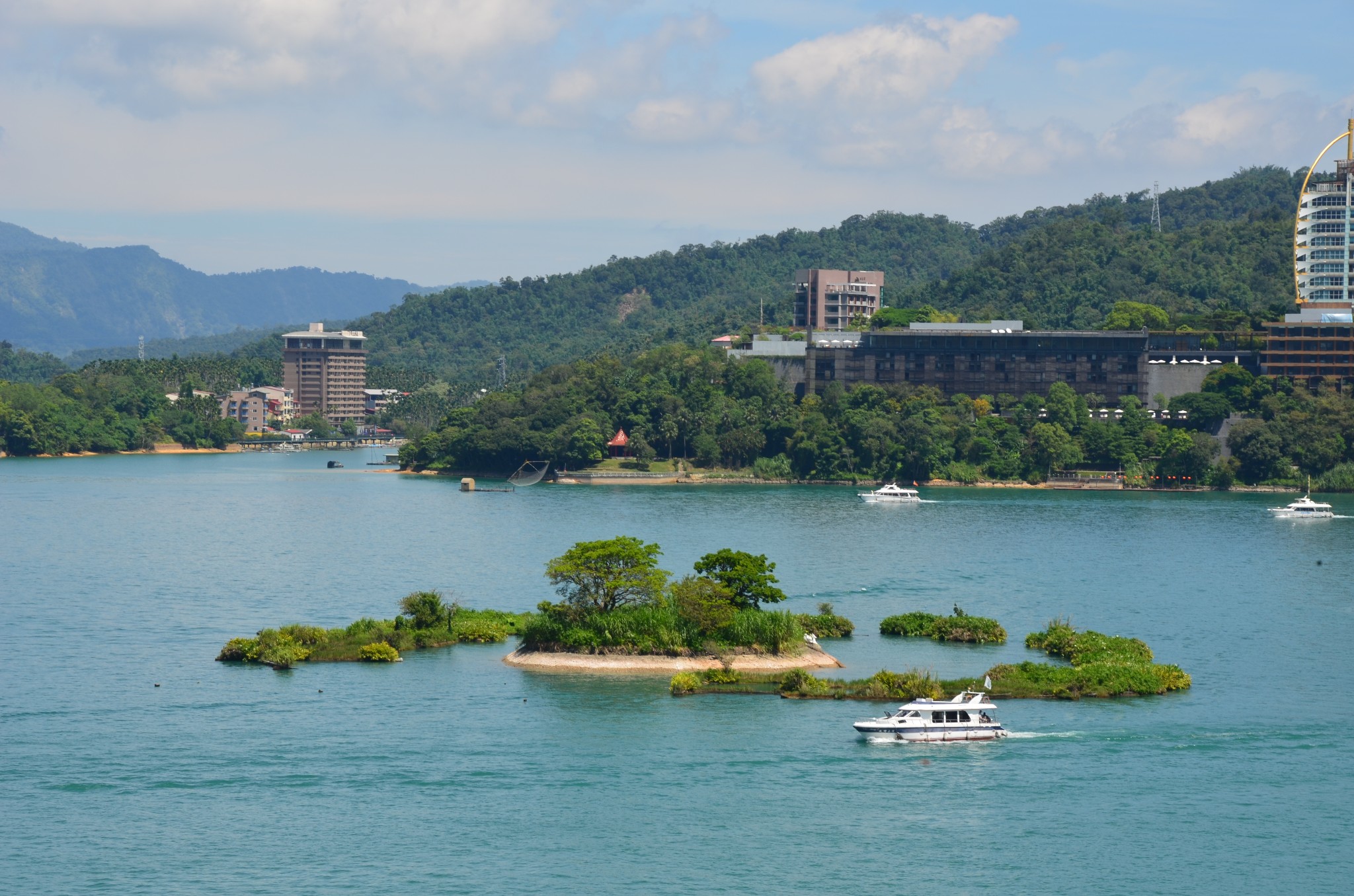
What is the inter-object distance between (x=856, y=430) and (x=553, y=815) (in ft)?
409

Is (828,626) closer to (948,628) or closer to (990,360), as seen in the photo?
(948,628)

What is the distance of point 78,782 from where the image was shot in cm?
4634

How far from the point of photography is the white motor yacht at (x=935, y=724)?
5062cm

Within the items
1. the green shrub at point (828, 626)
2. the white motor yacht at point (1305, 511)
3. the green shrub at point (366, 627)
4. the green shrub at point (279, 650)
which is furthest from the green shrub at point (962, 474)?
the green shrub at point (279, 650)

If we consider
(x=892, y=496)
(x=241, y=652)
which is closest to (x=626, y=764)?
(x=241, y=652)

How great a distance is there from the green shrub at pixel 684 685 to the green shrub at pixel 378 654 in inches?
465

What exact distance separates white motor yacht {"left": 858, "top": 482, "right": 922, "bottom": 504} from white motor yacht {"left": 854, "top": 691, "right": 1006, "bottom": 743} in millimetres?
91657

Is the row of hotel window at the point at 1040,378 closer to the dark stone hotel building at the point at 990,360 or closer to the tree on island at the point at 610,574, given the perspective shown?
the dark stone hotel building at the point at 990,360

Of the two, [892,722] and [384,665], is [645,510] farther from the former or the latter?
[892,722]

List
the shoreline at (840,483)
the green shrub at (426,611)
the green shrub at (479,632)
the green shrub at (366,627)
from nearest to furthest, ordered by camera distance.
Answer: the green shrub at (366,627)
the green shrub at (479,632)
the green shrub at (426,611)
the shoreline at (840,483)

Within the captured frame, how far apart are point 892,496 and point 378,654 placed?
289 feet

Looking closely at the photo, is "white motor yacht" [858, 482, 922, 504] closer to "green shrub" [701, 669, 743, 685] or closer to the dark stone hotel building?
the dark stone hotel building

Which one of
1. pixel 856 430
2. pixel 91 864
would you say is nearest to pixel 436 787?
pixel 91 864

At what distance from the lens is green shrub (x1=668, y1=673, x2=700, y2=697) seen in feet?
184
